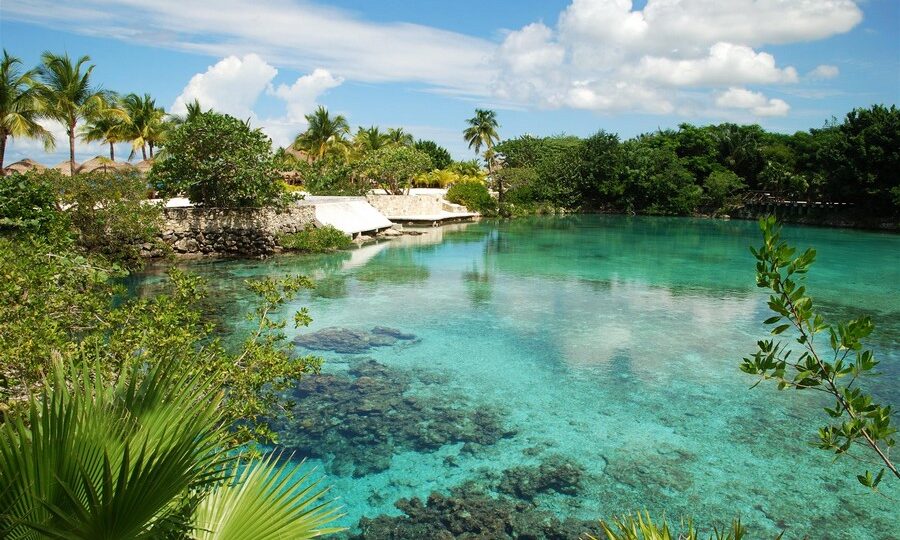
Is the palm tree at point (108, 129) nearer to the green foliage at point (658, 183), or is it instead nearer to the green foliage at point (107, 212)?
the green foliage at point (107, 212)

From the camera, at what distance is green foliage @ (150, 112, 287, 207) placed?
866 inches

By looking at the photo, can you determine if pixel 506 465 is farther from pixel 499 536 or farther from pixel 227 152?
pixel 227 152

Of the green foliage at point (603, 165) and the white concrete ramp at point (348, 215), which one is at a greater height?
the green foliage at point (603, 165)

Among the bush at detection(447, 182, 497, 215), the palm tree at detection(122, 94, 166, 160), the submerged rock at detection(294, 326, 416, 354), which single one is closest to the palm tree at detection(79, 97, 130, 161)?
the palm tree at detection(122, 94, 166, 160)

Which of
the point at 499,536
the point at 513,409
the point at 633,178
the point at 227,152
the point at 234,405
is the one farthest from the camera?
the point at 633,178

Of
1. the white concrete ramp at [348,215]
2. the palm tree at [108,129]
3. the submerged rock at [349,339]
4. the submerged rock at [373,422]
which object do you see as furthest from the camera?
the palm tree at [108,129]

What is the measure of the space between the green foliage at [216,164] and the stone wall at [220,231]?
466 millimetres

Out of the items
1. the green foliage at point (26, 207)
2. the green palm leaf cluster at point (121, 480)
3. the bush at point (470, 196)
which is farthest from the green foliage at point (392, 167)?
the green palm leaf cluster at point (121, 480)

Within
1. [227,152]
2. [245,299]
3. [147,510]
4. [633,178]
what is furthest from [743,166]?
[147,510]

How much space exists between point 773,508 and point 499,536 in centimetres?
306

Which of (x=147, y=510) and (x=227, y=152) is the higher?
(x=227, y=152)

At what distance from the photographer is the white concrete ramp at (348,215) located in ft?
93.3

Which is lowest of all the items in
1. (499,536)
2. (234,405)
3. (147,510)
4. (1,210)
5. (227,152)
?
(499,536)

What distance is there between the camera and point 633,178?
176ft
